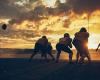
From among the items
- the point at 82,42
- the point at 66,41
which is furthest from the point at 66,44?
the point at 82,42

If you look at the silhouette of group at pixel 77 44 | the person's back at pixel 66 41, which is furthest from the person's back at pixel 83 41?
the person's back at pixel 66 41

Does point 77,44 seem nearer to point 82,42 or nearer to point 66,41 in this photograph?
point 82,42

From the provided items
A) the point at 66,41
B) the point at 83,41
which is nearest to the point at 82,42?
the point at 83,41

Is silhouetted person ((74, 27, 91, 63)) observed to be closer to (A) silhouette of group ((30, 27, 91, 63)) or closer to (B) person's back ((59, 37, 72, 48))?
(A) silhouette of group ((30, 27, 91, 63))

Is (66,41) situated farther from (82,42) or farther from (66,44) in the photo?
(82,42)

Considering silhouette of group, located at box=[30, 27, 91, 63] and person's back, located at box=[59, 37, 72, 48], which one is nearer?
silhouette of group, located at box=[30, 27, 91, 63]

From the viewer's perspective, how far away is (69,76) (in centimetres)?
→ 2064

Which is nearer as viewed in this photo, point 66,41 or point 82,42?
point 82,42

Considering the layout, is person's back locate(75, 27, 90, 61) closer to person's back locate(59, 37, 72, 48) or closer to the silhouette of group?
the silhouette of group

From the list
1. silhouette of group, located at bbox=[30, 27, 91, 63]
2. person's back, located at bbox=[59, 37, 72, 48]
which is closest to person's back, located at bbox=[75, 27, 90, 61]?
silhouette of group, located at bbox=[30, 27, 91, 63]

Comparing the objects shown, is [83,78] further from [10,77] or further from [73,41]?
[73,41]

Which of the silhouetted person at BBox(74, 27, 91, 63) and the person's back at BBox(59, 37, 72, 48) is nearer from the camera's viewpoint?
the silhouetted person at BBox(74, 27, 91, 63)

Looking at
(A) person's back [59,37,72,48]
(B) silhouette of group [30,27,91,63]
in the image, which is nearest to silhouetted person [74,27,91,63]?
(B) silhouette of group [30,27,91,63]

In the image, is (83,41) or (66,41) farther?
(66,41)
